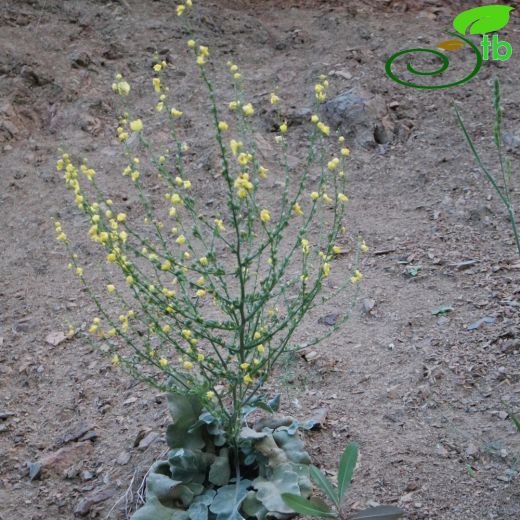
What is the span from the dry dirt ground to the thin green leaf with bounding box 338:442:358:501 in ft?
0.69

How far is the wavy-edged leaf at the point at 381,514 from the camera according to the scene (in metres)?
2.22

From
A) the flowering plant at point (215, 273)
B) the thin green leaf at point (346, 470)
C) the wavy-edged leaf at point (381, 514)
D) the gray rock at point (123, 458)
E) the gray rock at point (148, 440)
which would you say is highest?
the flowering plant at point (215, 273)

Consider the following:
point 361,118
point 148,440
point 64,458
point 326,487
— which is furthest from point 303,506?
point 361,118

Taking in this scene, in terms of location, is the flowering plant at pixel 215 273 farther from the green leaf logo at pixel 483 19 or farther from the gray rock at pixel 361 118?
the green leaf logo at pixel 483 19

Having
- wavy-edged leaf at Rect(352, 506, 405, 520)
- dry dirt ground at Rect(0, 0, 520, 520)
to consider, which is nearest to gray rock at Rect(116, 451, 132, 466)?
dry dirt ground at Rect(0, 0, 520, 520)

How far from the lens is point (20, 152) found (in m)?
5.41

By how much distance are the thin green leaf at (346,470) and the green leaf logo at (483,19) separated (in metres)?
4.63

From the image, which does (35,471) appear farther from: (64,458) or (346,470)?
(346,470)

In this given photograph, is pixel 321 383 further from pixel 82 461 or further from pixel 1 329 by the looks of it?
pixel 1 329

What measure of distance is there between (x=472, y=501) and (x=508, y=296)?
128 cm

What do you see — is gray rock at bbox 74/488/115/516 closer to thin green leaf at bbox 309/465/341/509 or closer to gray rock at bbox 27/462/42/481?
gray rock at bbox 27/462/42/481

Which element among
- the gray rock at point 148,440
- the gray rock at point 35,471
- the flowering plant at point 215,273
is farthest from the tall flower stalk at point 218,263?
the gray rock at point 35,471

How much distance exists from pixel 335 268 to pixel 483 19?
3475 millimetres

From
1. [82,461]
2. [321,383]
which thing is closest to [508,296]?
[321,383]
